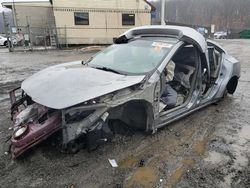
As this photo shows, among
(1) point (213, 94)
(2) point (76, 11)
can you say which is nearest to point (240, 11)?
(2) point (76, 11)

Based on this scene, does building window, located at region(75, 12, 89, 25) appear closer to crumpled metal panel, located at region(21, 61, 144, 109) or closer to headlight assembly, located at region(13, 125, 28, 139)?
crumpled metal panel, located at region(21, 61, 144, 109)

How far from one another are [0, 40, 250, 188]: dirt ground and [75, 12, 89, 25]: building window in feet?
63.5

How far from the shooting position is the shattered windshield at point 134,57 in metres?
3.76

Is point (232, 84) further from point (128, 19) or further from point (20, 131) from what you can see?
point (128, 19)

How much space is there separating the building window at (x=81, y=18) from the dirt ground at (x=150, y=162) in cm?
1937

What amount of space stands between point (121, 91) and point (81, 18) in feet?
67.8

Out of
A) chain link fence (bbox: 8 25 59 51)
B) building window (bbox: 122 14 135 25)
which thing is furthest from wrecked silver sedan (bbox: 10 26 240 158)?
building window (bbox: 122 14 135 25)

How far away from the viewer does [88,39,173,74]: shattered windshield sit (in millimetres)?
3756

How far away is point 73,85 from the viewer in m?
3.09

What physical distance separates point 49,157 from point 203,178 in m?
1.94

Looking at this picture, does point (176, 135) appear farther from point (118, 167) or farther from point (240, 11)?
point (240, 11)

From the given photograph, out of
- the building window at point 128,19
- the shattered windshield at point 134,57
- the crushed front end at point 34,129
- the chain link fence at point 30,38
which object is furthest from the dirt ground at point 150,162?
the building window at point 128,19

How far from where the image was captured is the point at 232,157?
338 cm

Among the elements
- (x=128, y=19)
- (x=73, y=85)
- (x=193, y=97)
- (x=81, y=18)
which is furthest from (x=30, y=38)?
(x=73, y=85)
